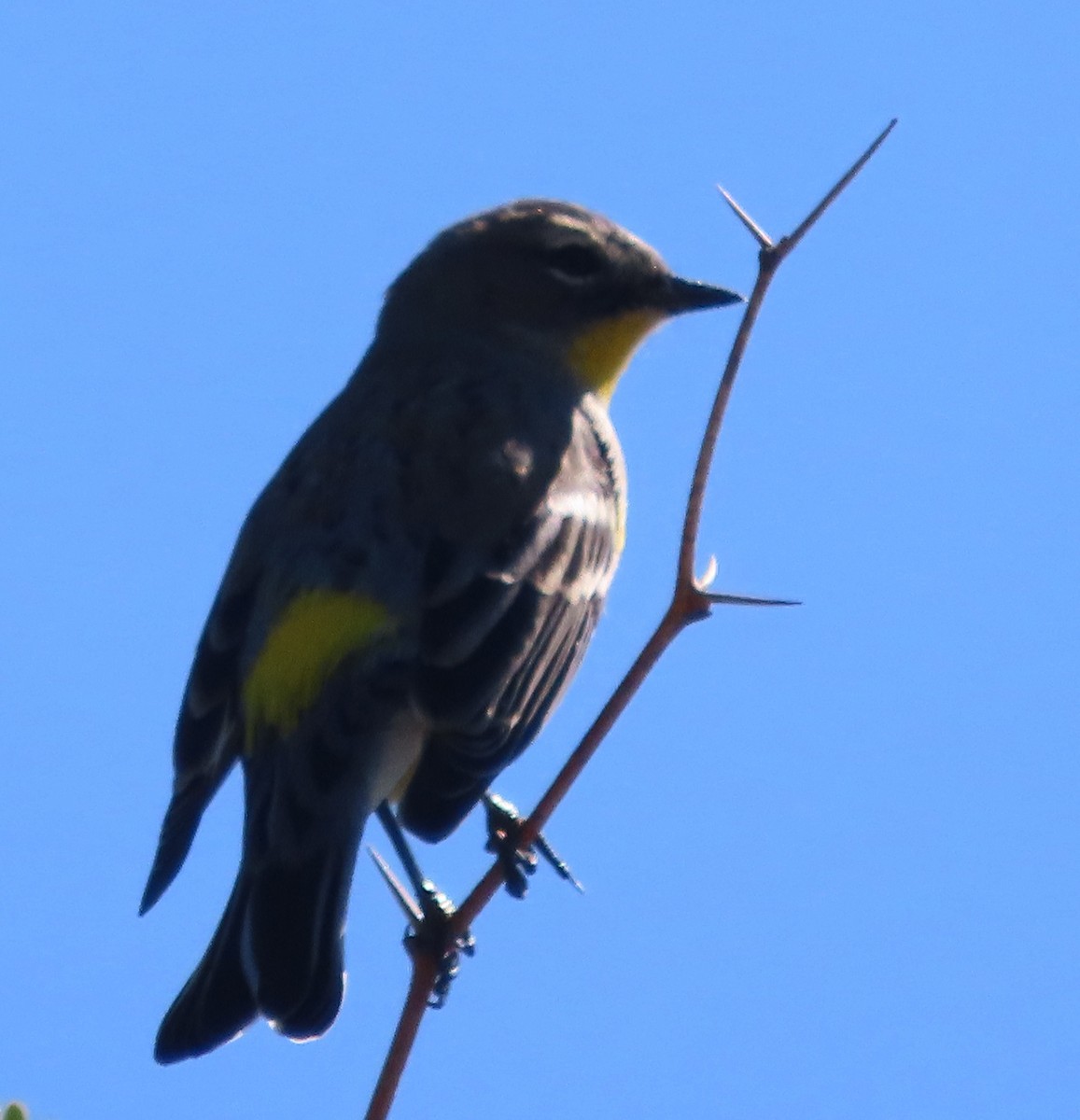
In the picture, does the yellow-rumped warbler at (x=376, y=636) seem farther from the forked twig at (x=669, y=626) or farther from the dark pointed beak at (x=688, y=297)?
the forked twig at (x=669, y=626)

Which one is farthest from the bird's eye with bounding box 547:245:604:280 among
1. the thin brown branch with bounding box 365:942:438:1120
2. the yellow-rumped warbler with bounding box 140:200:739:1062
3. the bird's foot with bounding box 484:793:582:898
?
the thin brown branch with bounding box 365:942:438:1120

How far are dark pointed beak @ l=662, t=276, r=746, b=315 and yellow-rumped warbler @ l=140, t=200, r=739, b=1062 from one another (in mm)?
491

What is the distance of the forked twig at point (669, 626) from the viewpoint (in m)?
3.03

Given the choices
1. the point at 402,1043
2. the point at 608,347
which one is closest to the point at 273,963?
the point at 402,1043

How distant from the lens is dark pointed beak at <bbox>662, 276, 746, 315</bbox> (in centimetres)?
648

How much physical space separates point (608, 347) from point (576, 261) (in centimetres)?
34

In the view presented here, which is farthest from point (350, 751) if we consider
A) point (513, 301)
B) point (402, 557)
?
point (513, 301)

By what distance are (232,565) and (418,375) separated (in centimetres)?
95

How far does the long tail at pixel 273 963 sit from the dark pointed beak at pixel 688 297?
269 cm

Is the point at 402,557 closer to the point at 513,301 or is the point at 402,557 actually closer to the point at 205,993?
the point at 205,993

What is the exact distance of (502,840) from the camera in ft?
15.0

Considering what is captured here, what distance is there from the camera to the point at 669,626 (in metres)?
3.20

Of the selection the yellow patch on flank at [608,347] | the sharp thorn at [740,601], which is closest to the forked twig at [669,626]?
the sharp thorn at [740,601]

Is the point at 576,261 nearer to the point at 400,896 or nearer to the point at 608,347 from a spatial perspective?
the point at 608,347
